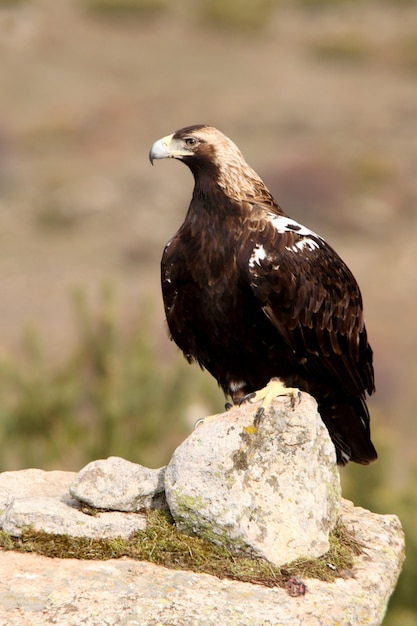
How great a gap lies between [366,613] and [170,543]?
45.5 inches

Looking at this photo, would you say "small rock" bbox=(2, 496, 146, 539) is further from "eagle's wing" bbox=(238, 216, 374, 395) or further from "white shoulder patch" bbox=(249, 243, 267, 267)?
"white shoulder patch" bbox=(249, 243, 267, 267)

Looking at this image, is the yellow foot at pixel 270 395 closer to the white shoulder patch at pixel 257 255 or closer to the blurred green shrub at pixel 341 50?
the white shoulder patch at pixel 257 255

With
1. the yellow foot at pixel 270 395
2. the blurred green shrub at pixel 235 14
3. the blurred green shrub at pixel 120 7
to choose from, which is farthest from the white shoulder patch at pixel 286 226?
the blurred green shrub at pixel 235 14

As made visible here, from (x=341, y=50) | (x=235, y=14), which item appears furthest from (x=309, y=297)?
(x=235, y=14)

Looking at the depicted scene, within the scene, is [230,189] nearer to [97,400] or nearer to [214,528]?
[214,528]

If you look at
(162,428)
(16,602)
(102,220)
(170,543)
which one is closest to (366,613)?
(170,543)

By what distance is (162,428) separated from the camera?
11.3 metres

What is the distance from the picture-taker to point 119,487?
5.95 m

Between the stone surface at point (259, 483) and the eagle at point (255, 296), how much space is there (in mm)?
203

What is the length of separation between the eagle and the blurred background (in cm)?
335

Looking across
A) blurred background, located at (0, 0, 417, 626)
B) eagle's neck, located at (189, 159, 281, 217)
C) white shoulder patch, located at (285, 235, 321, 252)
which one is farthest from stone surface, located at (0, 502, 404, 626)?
blurred background, located at (0, 0, 417, 626)

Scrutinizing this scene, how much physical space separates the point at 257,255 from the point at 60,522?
6.38 ft

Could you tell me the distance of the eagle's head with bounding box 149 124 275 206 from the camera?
6.32 meters

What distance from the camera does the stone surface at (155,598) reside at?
5000mm
